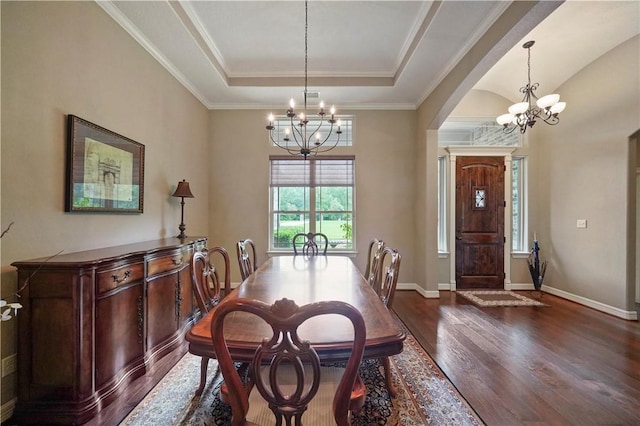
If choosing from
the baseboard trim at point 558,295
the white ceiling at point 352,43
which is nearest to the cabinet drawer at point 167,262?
the white ceiling at point 352,43

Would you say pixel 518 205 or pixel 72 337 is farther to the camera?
pixel 518 205

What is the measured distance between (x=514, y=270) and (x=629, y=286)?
1.48 m

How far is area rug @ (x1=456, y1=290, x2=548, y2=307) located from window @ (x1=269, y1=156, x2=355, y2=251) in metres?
1.99

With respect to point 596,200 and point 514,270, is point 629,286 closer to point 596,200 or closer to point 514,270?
point 596,200

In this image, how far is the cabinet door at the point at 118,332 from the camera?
185 cm

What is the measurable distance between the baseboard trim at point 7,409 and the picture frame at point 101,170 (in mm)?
1240

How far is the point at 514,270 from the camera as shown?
16.0 feet

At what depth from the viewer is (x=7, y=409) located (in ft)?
5.55

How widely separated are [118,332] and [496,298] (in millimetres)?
4787

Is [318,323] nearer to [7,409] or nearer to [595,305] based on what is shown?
[7,409]

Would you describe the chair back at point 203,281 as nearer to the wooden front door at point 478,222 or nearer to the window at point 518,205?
the wooden front door at point 478,222

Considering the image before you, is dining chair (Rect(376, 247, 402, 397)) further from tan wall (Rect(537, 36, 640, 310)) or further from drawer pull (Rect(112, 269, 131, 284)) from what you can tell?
tan wall (Rect(537, 36, 640, 310))

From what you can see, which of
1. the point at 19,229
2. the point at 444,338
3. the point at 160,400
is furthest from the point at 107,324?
the point at 444,338

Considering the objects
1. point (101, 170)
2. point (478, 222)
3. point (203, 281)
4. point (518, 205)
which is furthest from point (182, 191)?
point (518, 205)
